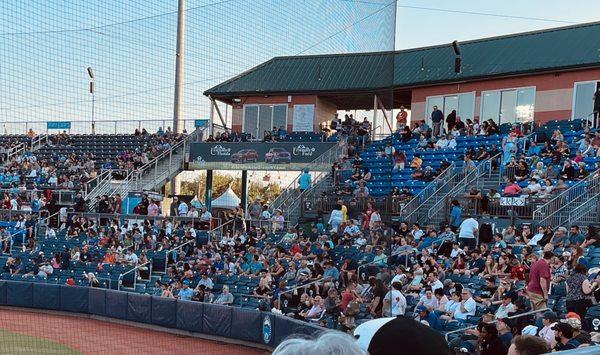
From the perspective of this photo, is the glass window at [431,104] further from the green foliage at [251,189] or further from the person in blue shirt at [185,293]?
the person in blue shirt at [185,293]

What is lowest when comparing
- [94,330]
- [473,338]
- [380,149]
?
[94,330]

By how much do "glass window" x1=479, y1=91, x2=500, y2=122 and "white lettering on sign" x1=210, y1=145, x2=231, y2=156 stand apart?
898cm

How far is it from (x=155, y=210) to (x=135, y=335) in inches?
305

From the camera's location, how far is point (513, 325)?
10.2 m

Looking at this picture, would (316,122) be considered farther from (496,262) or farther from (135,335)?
(496,262)

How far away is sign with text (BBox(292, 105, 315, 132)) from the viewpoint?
30281 millimetres

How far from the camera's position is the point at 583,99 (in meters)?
24.1

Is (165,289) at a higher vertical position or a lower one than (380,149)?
lower

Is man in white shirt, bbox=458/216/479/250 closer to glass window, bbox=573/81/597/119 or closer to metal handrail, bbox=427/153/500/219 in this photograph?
metal handrail, bbox=427/153/500/219

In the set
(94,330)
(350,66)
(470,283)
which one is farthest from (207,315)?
(350,66)

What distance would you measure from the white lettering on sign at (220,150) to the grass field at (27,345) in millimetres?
11726

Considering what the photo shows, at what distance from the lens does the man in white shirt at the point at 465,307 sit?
11430 mm

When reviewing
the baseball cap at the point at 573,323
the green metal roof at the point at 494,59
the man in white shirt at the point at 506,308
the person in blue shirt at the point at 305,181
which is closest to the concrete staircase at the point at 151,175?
the green metal roof at the point at 494,59

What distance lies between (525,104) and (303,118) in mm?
8882
